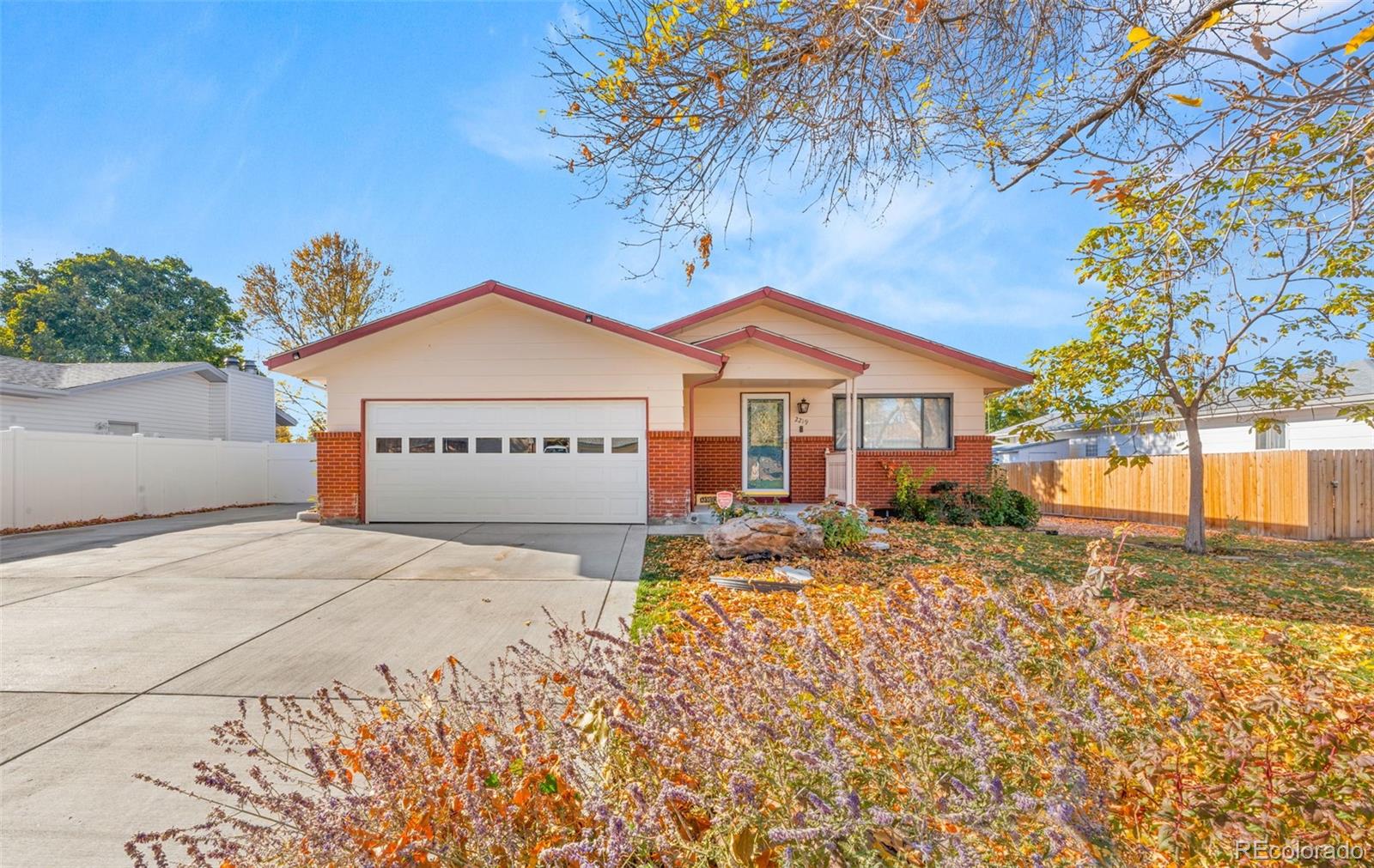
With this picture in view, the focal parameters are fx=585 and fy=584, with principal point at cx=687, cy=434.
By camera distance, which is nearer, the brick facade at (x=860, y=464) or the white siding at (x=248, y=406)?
the brick facade at (x=860, y=464)

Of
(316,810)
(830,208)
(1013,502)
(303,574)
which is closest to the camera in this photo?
(316,810)

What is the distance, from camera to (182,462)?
14.6 m

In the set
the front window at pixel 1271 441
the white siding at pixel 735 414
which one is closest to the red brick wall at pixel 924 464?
the white siding at pixel 735 414

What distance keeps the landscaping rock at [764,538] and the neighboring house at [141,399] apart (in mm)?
17603

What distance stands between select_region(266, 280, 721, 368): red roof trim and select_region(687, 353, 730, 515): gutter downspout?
0.92m

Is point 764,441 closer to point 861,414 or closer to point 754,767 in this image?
point 861,414

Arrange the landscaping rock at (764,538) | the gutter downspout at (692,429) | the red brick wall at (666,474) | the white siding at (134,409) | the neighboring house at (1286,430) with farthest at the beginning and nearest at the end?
the white siding at (134,409), the neighboring house at (1286,430), the gutter downspout at (692,429), the red brick wall at (666,474), the landscaping rock at (764,538)

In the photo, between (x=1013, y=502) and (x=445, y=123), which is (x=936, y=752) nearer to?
(x=445, y=123)

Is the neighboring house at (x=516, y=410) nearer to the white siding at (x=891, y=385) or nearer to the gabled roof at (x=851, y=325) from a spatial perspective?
the white siding at (x=891, y=385)

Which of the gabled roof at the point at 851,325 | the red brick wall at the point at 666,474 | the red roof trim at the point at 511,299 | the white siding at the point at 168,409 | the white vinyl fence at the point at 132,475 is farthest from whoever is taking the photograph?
the white siding at the point at 168,409

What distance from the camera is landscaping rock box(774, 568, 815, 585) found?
Answer: 19.8 ft

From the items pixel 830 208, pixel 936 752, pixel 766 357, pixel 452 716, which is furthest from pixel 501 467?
pixel 936 752

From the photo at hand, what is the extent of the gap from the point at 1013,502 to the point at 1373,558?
4.89 m

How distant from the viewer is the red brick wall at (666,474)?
10.4 m
